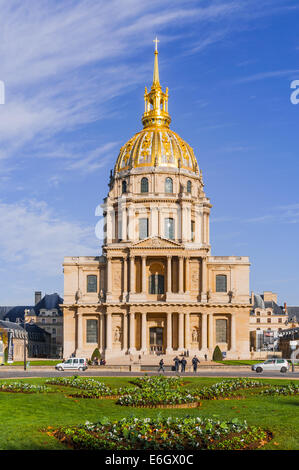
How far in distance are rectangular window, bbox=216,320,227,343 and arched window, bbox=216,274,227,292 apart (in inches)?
178

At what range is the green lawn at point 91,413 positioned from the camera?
61.4 ft

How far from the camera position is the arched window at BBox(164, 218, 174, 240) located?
3804 inches

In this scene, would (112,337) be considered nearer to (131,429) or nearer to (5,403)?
(5,403)

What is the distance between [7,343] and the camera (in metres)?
87.1

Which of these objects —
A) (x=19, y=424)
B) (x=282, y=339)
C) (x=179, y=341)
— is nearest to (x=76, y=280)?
(x=179, y=341)

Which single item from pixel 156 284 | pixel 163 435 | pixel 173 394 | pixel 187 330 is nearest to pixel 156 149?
pixel 156 284

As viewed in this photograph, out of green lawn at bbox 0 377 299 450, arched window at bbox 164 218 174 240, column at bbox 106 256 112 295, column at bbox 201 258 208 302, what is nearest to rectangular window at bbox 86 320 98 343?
column at bbox 106 256 112 295

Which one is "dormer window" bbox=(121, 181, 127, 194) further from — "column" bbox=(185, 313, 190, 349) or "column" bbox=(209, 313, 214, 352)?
"column" bbox=(209, 313, 214, 352)

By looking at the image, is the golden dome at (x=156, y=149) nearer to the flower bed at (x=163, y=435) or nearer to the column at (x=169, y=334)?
the column at (x=169, y=334)

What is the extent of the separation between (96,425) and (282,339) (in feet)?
288

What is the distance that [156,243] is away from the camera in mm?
88625

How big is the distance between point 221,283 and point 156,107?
35321 millimetres

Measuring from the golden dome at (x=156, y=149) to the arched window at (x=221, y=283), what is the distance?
19555 mm

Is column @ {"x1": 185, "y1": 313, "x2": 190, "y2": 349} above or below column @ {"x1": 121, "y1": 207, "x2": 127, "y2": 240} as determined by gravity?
below
